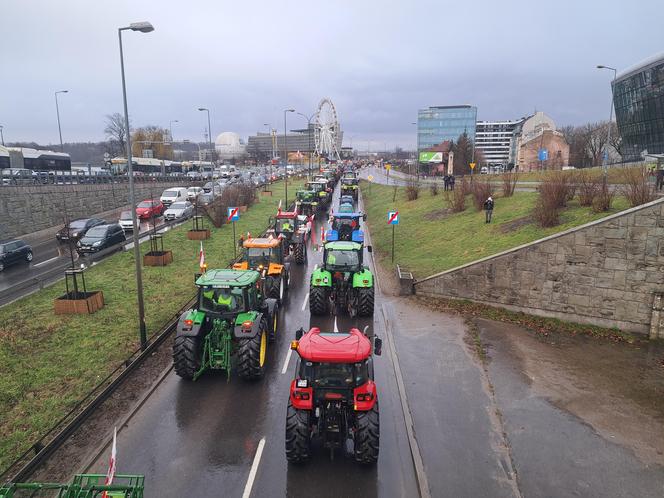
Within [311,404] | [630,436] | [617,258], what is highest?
[617,258]

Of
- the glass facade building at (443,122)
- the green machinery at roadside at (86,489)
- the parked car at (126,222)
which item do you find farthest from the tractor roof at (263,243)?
the glass facade building at (443,122)

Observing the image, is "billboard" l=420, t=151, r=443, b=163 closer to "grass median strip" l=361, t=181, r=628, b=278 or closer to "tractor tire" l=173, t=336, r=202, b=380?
"grass median strip" l=361, t=181, r=628, b=278

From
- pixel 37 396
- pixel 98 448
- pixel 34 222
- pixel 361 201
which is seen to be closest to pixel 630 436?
pixel 98 448

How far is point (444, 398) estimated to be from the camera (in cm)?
1017

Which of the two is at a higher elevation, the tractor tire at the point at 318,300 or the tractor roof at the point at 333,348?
the tractor roof at the point at 333,348

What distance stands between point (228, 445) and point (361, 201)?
146 feet

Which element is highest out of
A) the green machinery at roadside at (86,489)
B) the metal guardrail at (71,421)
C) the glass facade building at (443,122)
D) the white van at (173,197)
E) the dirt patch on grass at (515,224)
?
the glass facade building at (443,122)

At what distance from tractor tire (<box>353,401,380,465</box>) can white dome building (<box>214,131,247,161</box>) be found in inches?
6330

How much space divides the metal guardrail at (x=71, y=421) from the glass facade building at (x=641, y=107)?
202ft

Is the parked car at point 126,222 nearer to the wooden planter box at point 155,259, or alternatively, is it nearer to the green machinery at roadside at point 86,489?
the wooden planter box at point 155,259

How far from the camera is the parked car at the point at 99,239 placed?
24.0m

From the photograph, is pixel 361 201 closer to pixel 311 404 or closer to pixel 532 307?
pixel 532 307

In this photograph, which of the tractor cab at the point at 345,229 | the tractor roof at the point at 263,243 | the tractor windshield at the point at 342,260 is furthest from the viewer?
the tractor cab at the point at 345,229

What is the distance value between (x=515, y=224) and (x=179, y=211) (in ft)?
83.2
